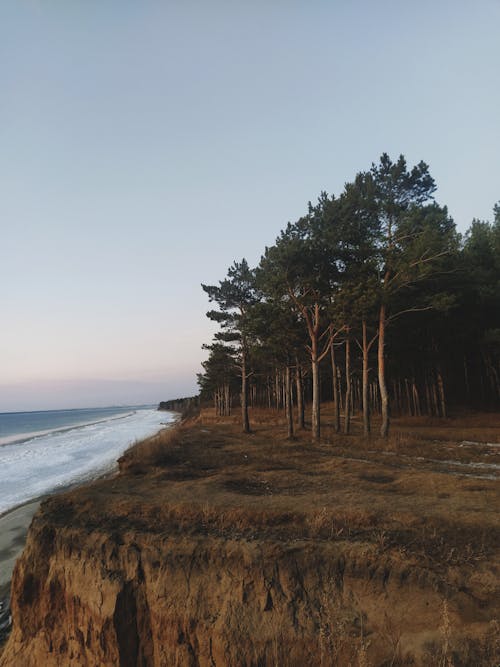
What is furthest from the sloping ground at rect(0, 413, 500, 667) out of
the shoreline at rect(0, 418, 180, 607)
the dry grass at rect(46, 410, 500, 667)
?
the shoreline at rect(0, 418, 180, 607)

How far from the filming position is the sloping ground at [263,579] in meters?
4.70

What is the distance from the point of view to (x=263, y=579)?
559 cm

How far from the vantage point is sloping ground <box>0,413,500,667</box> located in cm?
470

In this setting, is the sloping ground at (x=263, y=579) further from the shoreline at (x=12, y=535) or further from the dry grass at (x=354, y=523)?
the shoreline at (x=12, y=535)

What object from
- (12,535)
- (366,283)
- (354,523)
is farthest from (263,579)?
(366,283)

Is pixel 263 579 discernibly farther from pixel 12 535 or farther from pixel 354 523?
pixel 12 535

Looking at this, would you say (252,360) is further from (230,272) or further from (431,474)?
(431,474)

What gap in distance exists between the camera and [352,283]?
1950 centimetres

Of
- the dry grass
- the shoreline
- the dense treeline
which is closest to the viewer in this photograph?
the dry grass

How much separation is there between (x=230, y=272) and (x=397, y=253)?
47.3 feet

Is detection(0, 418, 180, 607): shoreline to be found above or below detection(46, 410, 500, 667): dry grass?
below

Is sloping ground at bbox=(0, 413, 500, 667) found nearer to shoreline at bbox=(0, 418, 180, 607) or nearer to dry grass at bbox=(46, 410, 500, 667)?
dry grass at bbox=(46, 410, 500, 667)

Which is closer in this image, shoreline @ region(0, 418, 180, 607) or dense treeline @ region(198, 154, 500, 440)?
shoreline @ region(0, 418, 180, 607)

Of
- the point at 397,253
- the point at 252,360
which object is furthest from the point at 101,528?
the point at 252,360
